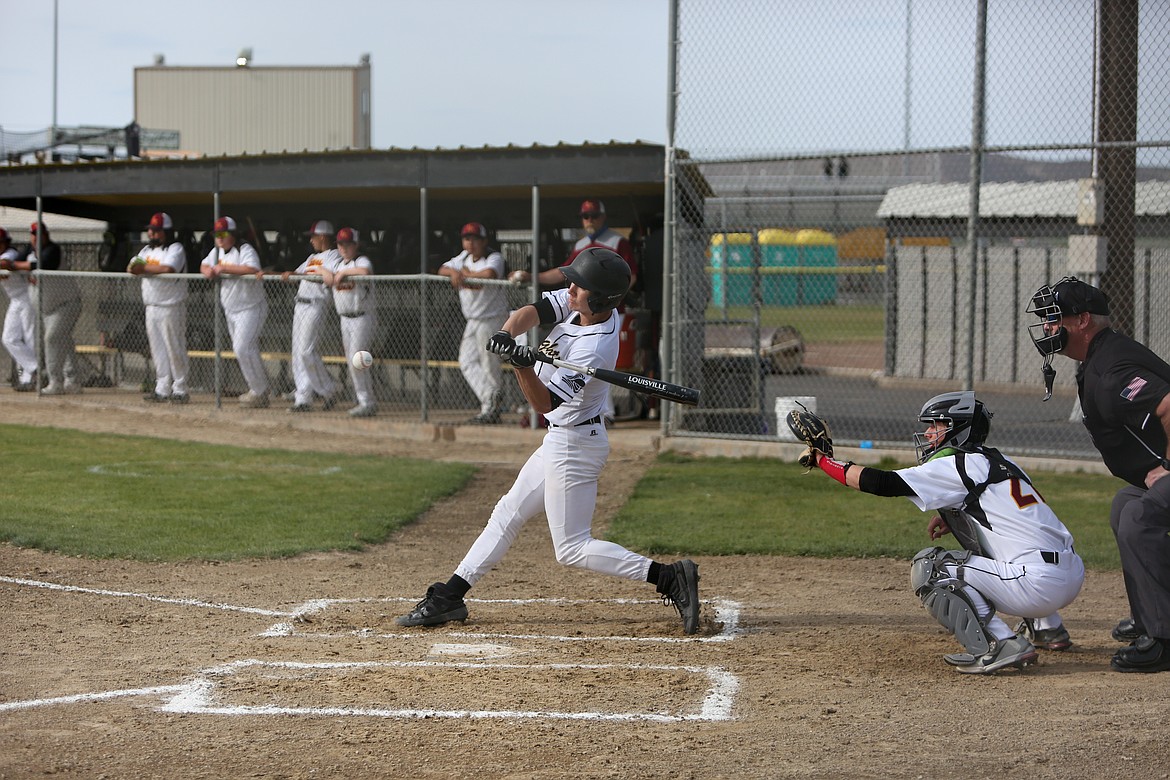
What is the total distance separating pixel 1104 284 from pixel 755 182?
11758 millimetres

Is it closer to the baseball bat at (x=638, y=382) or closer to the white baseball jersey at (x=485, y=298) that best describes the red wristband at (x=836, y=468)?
the baseball bat at (x=638, y=382)

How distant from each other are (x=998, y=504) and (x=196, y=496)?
6.37 m

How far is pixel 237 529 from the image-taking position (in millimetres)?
8258

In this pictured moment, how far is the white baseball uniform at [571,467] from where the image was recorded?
5.58 metres

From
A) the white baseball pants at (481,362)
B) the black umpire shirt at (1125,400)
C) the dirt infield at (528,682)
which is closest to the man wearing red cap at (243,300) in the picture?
the white baseball pants at (481,362)

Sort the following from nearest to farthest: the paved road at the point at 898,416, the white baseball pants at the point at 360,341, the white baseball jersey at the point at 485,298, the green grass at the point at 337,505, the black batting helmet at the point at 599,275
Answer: the black batting helmet at the point at 599,275, the green grass at the point at 337,505, the paved road at the point at 898,416, the white baseball jersey at the point at 485,298, the white baseball pants at the point at 360,341

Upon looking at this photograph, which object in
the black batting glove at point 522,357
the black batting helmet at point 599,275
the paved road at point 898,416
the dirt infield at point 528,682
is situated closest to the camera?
the dirt infield at point 528,682

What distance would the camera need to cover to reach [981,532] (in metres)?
5.23

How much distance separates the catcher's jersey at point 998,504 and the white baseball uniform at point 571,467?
1404mm

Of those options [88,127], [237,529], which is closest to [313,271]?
[237,529]

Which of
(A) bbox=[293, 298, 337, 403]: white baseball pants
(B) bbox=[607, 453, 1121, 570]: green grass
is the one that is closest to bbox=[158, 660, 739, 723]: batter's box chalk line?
(B) bbox=[607, 453, 1121, 570]: green grass

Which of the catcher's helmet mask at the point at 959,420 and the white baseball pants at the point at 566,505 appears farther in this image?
the white baseball pants at the point at 566,505

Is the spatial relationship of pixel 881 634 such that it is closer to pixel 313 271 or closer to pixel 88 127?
pixel 313 271

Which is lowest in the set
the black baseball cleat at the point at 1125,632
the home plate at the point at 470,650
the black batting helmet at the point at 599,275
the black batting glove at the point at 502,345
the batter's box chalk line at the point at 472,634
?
the batter's box chalk line at the point at 472,634
